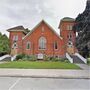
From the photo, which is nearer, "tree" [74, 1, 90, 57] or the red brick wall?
"tree" [74, 1, 90, 57]

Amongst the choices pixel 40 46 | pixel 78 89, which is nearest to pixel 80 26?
pixel 78 89

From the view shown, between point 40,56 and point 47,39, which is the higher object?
point 47,39

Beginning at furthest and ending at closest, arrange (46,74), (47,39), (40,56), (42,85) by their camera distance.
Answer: (47,39), (40,56), (46,74), (42,85)

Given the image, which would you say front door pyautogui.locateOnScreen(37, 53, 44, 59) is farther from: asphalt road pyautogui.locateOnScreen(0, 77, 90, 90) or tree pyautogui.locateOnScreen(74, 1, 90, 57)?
asphalt road pyautogui.locateOnScreen(0, 77, 90, 90)

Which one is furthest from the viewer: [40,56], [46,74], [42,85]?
[40,56]

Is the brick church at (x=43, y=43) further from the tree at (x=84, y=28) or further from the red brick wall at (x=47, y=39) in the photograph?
the tree at (x=84, y=28)

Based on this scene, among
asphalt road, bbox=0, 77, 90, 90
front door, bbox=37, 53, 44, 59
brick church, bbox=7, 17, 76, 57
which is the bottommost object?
asphalt road, bbox=0, 77, 90, 90

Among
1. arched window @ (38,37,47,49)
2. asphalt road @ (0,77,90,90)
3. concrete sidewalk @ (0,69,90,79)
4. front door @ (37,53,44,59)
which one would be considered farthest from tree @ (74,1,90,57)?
arched window @ (38,37,47,49)

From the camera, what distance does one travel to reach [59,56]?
45.0 m

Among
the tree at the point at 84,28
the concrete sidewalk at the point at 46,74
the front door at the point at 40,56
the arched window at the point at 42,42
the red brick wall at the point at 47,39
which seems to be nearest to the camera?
the concrete sidewalk at the point at 46,74

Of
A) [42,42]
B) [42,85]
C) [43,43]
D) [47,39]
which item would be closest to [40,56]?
[43,43]

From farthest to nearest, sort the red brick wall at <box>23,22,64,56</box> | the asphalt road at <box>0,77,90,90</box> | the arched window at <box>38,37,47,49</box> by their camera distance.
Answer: the arched window at <box>38,37,47,49</box>, the red brick wall at <box>23,22,64,56</box>, the asphalt road at <box>0,77,90,90</box>

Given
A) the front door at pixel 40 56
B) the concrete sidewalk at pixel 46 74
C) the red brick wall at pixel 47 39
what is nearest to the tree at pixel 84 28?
the concrete sidewalk at pixel 46 74

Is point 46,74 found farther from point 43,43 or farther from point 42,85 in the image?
point 43,43
